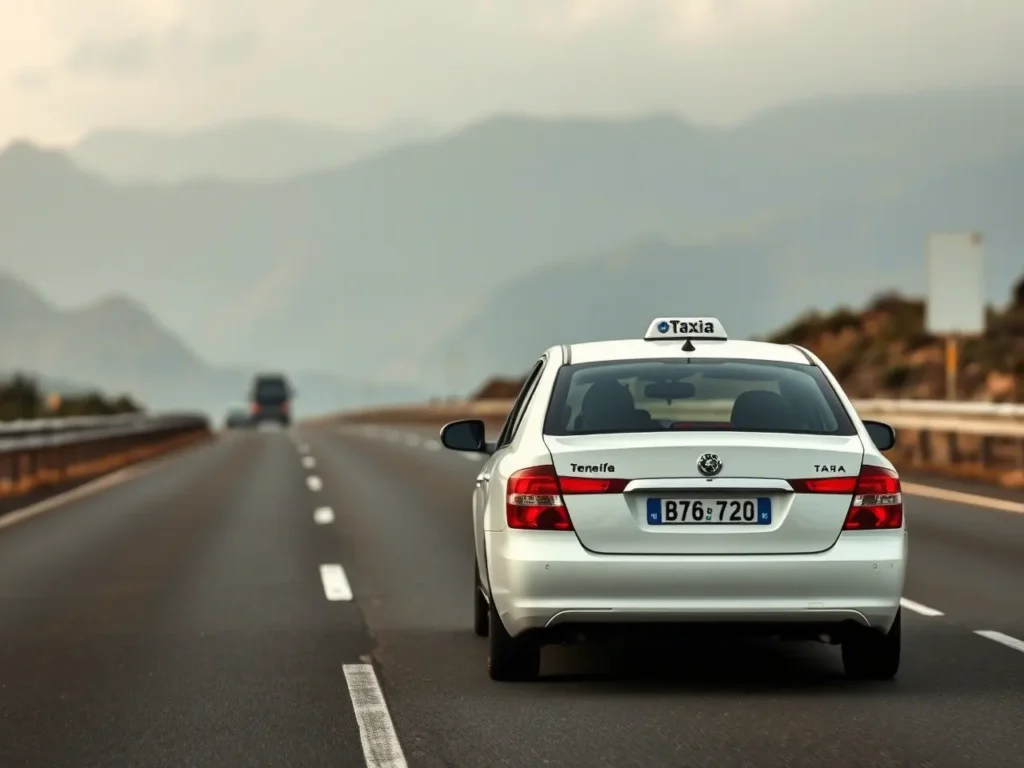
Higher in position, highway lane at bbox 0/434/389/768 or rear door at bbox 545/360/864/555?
rear door at bbox 545/360/864/555

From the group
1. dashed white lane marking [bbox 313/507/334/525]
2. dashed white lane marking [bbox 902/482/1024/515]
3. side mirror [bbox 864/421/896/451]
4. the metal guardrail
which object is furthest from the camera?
the metal guardrail

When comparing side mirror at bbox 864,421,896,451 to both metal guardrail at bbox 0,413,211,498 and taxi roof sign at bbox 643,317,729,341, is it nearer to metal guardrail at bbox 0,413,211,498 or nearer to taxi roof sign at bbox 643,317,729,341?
taxi roof sign at bbox 643,317,729,341

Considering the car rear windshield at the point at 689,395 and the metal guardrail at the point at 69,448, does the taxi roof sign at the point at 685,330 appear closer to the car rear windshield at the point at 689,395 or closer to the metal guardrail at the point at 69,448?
the car rear windshield at the point at 689,395

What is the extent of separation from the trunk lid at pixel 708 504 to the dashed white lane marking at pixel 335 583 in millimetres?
4316

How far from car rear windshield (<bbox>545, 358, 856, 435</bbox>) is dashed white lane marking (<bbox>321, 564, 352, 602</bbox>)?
12.2 ft

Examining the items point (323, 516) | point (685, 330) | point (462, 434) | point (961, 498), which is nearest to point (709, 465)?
point (685, 330)

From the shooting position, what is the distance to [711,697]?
7.76m

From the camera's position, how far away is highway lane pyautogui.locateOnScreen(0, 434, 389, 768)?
6879mm

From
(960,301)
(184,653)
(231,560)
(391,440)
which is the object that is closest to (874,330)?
(391,440)

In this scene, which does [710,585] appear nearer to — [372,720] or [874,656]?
[874,656]

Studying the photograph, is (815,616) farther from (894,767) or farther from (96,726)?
(96,726)

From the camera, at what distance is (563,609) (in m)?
7.47

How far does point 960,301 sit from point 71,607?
25102 millimetres

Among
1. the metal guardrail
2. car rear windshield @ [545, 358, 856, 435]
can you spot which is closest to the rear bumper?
car rear windshield @ [545, 358, 856, 435]
